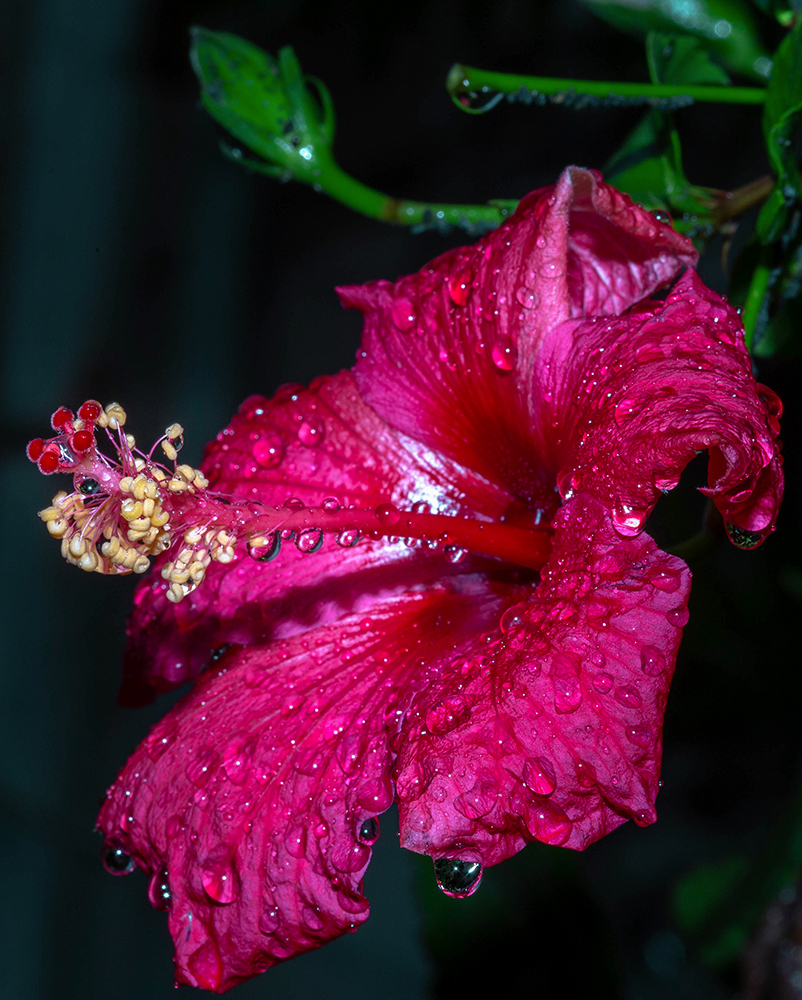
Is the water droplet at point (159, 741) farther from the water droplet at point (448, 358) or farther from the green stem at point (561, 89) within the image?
the green stem at point (561, 89)

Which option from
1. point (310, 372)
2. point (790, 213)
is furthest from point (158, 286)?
point (790, 213)

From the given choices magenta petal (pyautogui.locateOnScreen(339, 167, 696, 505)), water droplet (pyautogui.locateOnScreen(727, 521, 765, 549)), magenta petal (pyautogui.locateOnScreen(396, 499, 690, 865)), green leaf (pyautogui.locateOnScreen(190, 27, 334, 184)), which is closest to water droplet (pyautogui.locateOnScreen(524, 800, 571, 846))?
magenta petal (pyautogui.locateOnScreen(396, 499, 690, 865))

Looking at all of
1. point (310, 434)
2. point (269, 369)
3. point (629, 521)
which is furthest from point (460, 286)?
point (269, 369)

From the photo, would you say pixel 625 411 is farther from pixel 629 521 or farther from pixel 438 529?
pixel 438 529

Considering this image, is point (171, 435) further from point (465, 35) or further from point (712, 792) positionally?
point (712, 792)

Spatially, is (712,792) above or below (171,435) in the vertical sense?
below

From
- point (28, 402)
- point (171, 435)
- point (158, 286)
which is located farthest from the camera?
point (158, 286)

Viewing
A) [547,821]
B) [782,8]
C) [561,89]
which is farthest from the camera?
[782,8]
